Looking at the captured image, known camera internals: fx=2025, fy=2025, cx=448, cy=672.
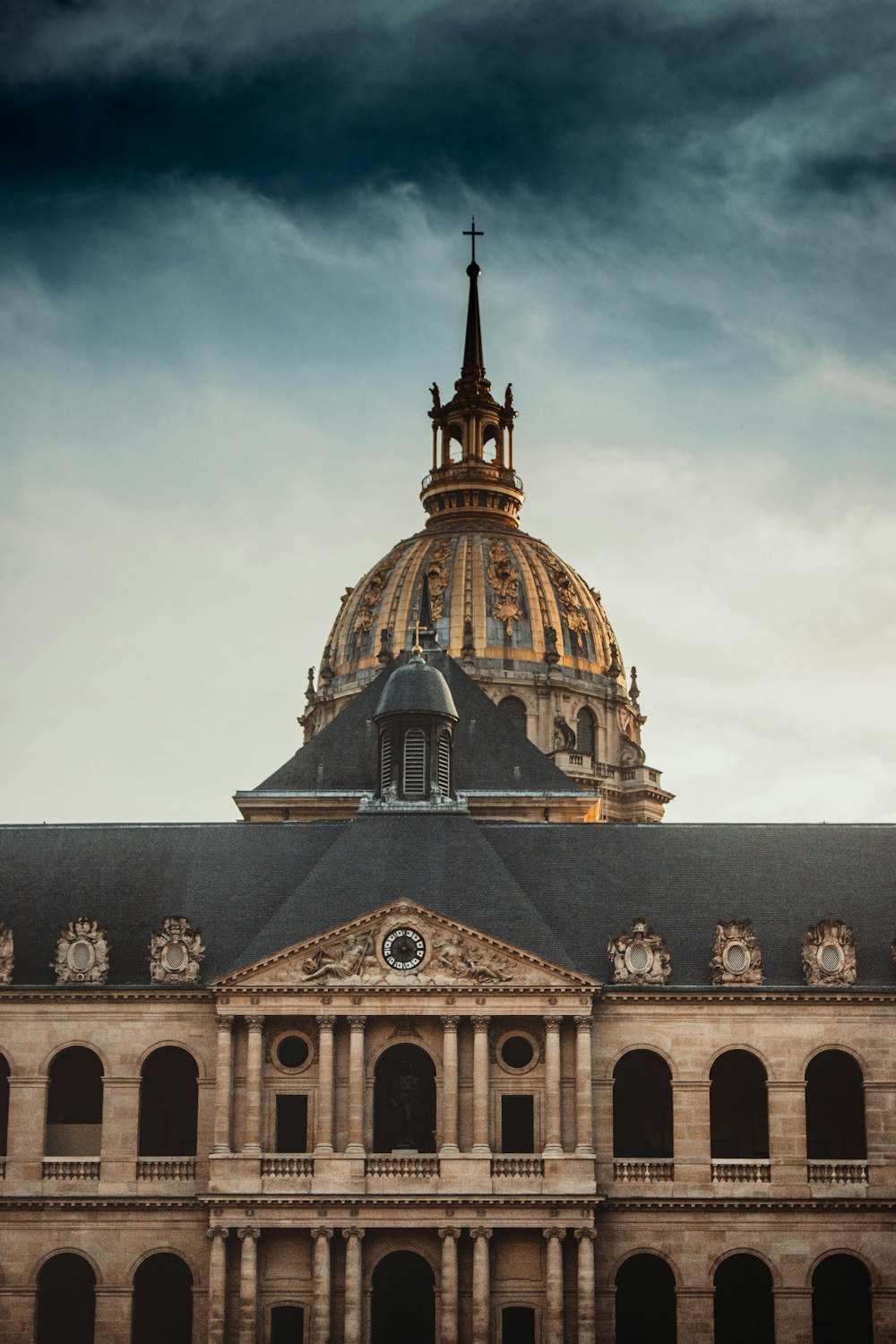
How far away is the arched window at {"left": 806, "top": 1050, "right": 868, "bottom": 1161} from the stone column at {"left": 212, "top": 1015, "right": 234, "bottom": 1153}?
68.2 ft

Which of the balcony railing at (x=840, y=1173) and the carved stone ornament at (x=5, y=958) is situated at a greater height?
the carved stone ornament at (x=5, y=958)

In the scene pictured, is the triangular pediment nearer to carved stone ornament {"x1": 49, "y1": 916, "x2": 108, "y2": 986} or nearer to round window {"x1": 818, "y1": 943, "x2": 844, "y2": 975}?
carved stone ornament {"x1": 49, "y1": 916, "x2": 108, "y2": 986}

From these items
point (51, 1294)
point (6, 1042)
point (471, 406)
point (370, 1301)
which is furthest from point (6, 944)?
point (471, 406)

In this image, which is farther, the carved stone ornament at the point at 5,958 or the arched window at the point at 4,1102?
the arched window at the point at 4,1102

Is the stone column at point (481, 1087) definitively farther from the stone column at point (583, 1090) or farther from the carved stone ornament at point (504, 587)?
the carved stone ornament at point (504, 587)

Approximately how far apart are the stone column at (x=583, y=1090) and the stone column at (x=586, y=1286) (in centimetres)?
271

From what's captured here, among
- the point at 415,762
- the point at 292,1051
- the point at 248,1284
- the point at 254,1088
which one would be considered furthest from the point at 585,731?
the point at 248,1284

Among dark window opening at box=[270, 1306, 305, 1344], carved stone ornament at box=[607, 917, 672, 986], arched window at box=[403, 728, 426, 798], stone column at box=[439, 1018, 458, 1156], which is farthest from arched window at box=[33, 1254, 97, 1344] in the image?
carved stone ornament at box=[607, 917, 672, 986]

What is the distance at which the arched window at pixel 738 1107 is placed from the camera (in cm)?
7369

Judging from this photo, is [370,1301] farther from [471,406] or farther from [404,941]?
[471,406]

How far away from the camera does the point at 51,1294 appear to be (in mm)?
72375

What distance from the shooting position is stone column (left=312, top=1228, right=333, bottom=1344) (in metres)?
67.9

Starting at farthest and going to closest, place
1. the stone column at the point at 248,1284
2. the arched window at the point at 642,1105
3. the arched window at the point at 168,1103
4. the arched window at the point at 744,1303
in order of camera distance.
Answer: the arched window at the point at 168,1103 → the arched window at the point at 642,1105 → the arched window at the point at 744,1303 → the stone column at the point at 248,1284

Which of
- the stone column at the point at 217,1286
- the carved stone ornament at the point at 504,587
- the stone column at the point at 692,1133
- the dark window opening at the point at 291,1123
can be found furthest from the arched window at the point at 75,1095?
the carved stone ornament at the point at 504,587
